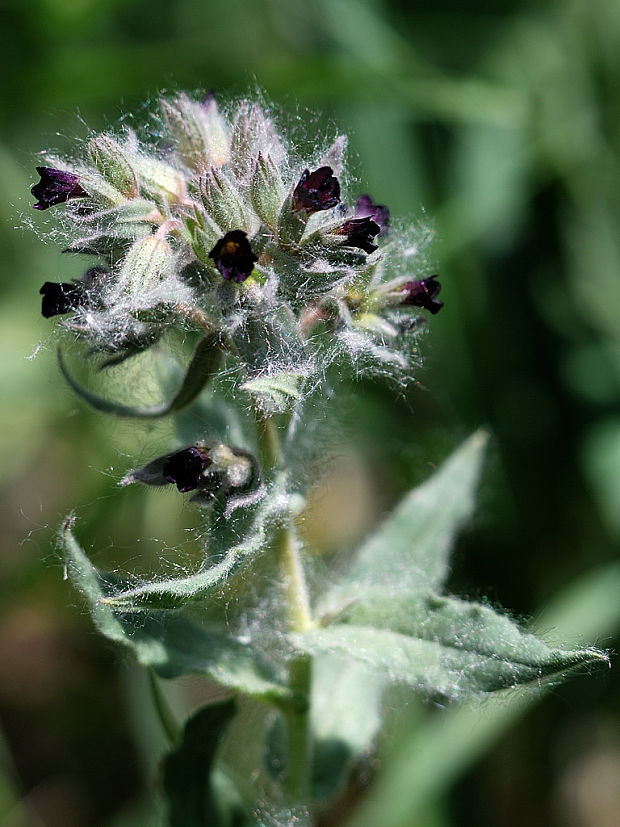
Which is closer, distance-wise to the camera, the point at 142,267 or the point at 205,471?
the point at 142,267

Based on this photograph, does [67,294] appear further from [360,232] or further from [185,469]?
[360,232]

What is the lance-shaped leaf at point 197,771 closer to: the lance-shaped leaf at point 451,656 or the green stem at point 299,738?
the green stem at point 299,738

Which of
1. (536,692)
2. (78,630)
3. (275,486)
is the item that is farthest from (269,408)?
(78,630)

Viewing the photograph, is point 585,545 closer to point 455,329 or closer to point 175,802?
point 455,329

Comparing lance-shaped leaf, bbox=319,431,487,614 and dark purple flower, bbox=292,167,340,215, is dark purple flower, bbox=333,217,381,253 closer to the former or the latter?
dark purple flower, bbox=292,167,340,215

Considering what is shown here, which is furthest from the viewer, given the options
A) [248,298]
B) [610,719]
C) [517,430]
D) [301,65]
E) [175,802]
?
[517,430]

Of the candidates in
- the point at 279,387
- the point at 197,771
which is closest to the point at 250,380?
the point at 279,387
